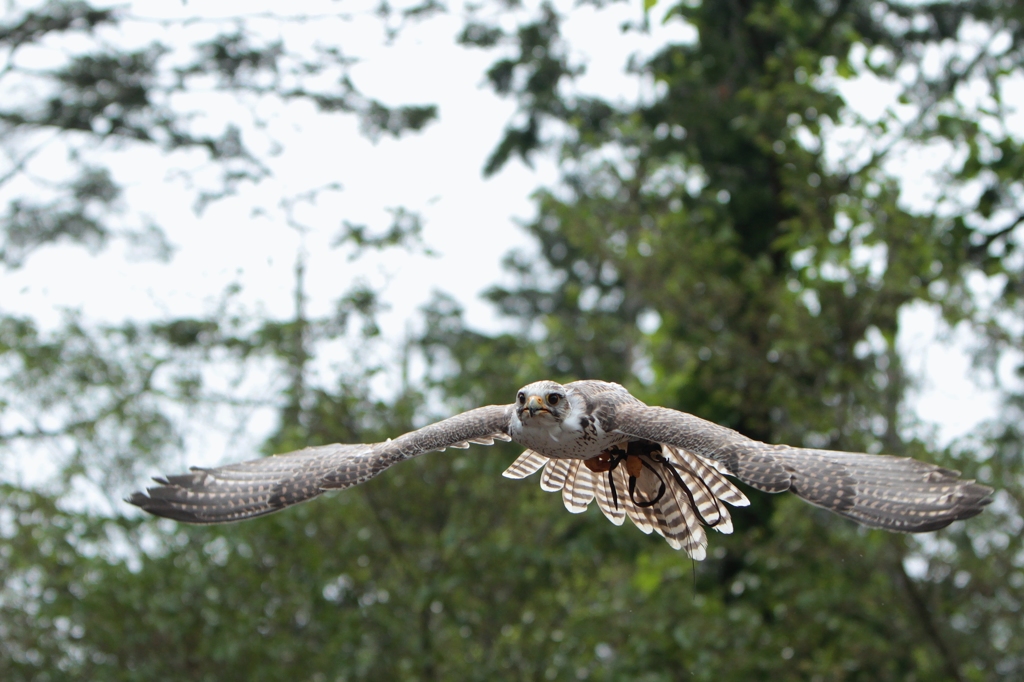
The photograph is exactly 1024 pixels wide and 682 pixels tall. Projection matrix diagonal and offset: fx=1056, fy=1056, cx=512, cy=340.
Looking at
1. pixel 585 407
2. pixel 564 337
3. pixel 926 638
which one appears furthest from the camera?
pixel 564 337

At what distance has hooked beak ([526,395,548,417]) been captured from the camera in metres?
4.60

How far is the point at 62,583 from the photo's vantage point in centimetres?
872

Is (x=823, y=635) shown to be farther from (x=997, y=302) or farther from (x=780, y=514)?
(x=997, y=302)

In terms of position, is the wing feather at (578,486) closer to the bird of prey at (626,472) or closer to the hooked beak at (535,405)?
the bird of prey at (626,472)

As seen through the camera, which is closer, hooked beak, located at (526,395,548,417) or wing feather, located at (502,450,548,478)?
hooked beak, located at (526,395,548,417)

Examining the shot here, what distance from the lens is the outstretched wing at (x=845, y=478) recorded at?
12.7ft

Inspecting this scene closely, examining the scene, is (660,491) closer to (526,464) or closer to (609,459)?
(609,459)

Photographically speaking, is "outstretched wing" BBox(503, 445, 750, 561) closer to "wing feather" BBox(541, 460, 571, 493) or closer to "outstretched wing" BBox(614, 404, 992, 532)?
"wing feather" BBox(541, 460, 571, 493)

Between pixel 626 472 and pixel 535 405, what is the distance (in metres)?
1.07

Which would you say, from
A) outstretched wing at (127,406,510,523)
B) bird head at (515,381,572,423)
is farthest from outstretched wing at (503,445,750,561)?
bird head at (515,381,572,423)

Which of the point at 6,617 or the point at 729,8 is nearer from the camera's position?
the point at 6,617

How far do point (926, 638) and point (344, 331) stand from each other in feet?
18.4

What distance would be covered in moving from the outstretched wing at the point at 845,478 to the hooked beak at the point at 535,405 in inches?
16.1

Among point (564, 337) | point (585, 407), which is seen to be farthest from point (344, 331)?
point (585, 407)
